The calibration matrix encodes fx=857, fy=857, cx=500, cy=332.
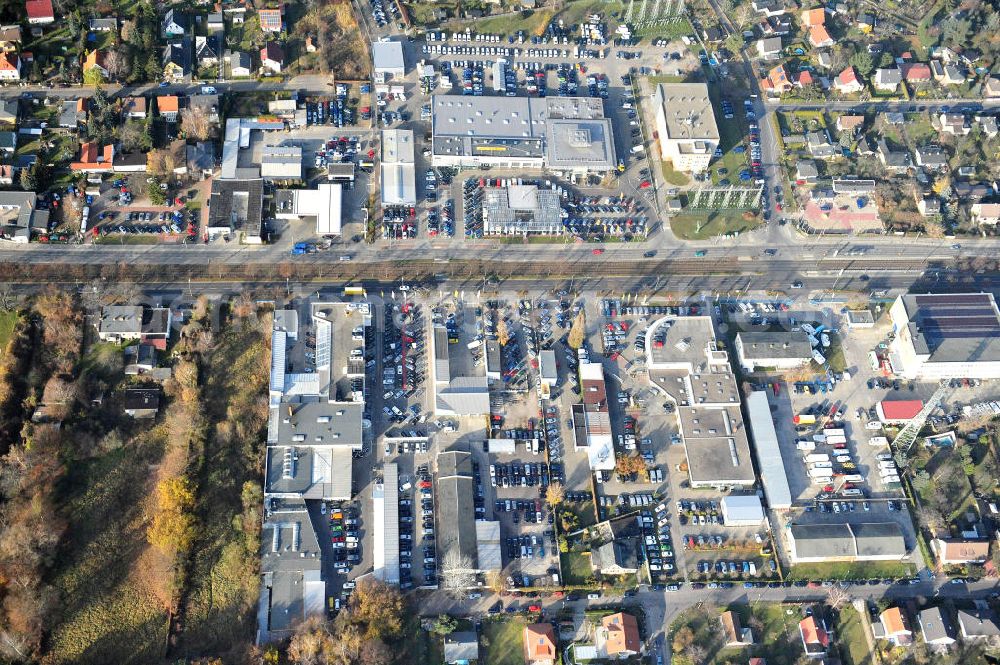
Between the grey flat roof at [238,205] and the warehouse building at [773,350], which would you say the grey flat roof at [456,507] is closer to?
the warehouse building at [773,350]

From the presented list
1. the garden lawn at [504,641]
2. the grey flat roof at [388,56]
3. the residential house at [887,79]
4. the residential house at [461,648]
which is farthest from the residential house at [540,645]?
the residential house at [887,79]

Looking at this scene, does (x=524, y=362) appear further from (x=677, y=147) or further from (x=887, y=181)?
(x=887, y=181)

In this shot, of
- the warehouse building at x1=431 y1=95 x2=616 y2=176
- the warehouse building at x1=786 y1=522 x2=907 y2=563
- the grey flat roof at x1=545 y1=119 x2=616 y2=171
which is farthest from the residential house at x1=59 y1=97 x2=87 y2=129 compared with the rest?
the warehouse building at x1=786 y1=522 x2=907 y2=563

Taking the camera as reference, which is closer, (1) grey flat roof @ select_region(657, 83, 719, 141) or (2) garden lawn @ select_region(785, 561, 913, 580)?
(2) garden lawn @ select_region(785, 561, 913, 580)

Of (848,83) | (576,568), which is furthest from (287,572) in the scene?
(848,83)

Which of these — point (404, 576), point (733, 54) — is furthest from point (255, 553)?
point (733, 54)

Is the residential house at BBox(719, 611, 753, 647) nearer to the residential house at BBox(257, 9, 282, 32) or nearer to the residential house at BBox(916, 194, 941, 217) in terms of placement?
the residential house at BBox(916, 194, 941, 217)
